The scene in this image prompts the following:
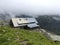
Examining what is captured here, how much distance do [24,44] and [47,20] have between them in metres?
19.3

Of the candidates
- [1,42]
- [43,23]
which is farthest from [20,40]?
[43,23]

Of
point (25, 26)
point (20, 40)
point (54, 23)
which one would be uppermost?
point (20, 40)

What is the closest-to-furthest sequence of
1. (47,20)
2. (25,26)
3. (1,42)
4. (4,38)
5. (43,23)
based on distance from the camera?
(1,42), (4,38), (25,26), (43,23), (47,20)

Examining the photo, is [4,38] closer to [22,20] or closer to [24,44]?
[24,44]

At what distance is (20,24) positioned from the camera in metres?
19.6

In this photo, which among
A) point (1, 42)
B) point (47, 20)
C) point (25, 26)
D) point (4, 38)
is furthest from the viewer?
point (47, 20)

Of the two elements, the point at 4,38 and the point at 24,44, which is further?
the point at 4,38

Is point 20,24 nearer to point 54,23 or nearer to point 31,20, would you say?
point 31,20

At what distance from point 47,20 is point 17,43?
19.2 meters

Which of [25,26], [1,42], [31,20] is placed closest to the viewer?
[1,42]

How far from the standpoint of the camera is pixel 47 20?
92.5 feet

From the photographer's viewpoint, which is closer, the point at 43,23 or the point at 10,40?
the point at 10,40

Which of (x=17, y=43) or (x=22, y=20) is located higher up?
(x=17, y=43)

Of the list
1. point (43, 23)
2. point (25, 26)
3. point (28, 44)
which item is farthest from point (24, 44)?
point (43, 23)
